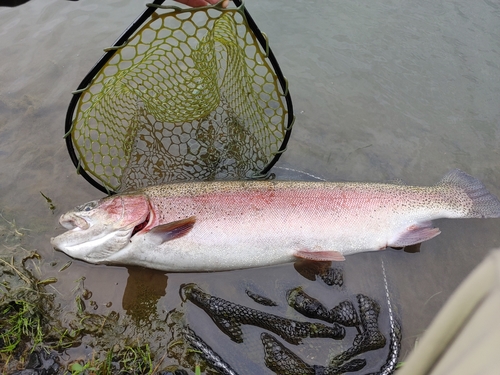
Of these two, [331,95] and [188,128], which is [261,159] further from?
[331,95]

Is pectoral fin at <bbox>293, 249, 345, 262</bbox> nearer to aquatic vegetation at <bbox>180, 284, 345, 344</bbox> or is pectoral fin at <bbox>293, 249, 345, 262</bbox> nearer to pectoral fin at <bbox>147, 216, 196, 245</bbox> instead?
aquatic vegetation at <bbox>180, 284, 345, 344</bbox>

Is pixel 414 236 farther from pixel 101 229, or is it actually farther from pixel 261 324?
pixel 101 229

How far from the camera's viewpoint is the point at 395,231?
3.54m

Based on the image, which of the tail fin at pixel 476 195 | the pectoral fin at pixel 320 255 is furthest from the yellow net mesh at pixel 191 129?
the tail fin at pixel 476 195

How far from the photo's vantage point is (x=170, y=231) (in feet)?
10.7

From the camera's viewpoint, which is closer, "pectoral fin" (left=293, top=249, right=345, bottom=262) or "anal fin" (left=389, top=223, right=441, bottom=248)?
"pectoral fin" (left=293, top=249, right=345, bottom=262)

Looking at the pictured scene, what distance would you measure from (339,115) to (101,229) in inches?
132

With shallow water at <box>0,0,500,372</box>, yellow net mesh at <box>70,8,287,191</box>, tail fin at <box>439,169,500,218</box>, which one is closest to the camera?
shallow water at <box>0,0,500,372</box>

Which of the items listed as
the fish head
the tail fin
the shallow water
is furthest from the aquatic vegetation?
the tail fin

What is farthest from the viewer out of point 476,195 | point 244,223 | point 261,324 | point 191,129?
point 191,129

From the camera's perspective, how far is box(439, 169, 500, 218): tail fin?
12.1ft

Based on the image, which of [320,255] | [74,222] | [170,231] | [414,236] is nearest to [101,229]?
[74,222]

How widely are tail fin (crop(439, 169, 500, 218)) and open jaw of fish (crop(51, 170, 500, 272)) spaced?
0.04 ft

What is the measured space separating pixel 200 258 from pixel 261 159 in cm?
132
